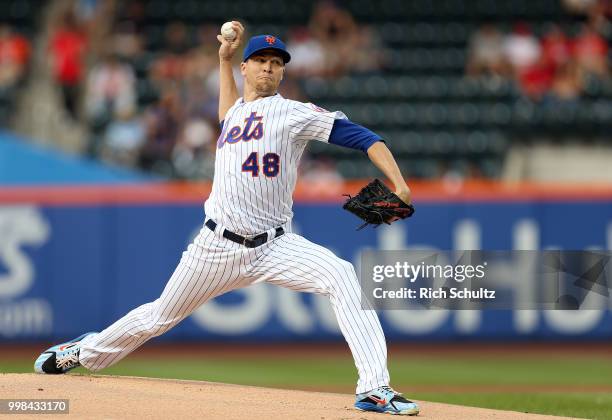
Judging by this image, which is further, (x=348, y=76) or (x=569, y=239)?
(x=348, y=76)

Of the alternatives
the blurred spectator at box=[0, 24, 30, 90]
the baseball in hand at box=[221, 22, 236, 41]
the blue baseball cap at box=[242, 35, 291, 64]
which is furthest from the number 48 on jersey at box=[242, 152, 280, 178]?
the blurred spectator at box=[0, 24, 30, 90]

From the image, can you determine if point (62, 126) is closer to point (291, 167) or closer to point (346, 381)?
point (346, 381)

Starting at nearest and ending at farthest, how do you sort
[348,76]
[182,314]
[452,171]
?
[182,314], [452,171], [348,76]

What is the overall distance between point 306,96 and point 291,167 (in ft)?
28.0

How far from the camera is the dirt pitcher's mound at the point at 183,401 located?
16.8 feet

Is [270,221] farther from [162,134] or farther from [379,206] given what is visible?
[162,134]

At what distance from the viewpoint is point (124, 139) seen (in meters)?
13.3

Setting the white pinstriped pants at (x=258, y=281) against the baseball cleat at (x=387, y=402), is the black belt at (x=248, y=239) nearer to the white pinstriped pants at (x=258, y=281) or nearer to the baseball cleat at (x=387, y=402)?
the white pinstriped pants at (x=258, y=281)

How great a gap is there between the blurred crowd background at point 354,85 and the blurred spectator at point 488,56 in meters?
0.02

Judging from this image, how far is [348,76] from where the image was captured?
47.4ft

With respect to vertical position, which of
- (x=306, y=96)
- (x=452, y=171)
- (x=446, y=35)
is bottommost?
(x=452, y=171)

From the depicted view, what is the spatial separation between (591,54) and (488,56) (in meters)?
1.23

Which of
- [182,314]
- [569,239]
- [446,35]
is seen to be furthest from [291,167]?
[446,35]

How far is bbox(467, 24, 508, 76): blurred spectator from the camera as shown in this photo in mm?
14352
